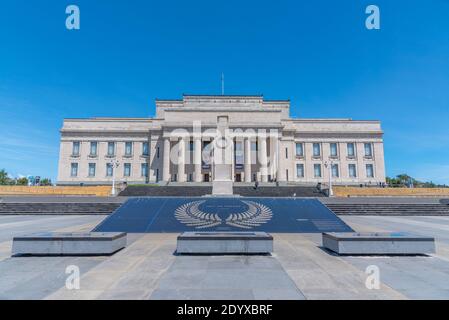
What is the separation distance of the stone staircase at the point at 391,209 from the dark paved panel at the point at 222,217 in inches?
463

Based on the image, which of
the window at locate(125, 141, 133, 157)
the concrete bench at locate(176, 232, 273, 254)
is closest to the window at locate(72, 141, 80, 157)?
the window at locate(125, 141, 133, 157)

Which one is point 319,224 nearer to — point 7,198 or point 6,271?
point 6,271

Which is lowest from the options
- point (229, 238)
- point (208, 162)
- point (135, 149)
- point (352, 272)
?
point (352, 272)

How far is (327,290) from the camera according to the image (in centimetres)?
489

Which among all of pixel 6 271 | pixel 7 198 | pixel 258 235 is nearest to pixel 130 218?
pixel 6 271

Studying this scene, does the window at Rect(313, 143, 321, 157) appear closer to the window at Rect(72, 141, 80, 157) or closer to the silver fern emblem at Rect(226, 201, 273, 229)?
the silver fern emblem at Rect(226, 201, 273, 229)

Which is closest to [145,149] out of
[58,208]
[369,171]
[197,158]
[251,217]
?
[197,158]

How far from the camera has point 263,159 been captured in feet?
181

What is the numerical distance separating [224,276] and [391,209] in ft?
85.5

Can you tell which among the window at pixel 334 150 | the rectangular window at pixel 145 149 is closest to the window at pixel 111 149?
the rectangular window at pixel 145 149

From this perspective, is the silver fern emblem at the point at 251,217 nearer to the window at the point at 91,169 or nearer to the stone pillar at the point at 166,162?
the stone pillar at the point at 166,162

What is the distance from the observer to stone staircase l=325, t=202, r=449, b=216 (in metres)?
25.0

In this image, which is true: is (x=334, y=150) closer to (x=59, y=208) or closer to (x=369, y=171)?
(x=369, y=171)
